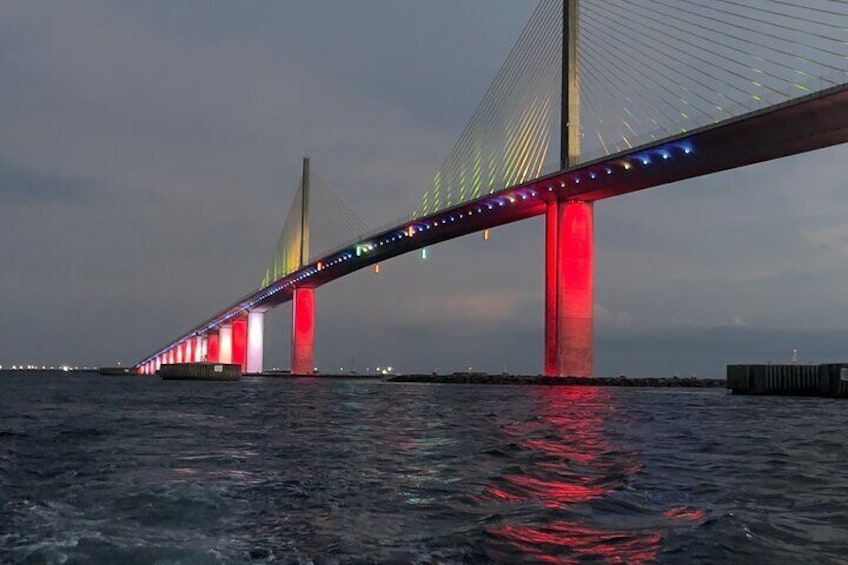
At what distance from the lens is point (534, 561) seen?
5.98 meters

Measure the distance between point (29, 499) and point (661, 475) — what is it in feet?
26.2

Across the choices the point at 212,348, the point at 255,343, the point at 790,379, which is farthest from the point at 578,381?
the point at 212,348

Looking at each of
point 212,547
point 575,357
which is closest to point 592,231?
point 575,357

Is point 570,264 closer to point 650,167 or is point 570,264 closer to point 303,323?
point 650,167

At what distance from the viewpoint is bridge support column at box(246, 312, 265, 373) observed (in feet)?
383

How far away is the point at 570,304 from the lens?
174ft

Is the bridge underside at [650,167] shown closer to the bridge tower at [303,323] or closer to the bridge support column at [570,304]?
the bridge support column at [570,304]

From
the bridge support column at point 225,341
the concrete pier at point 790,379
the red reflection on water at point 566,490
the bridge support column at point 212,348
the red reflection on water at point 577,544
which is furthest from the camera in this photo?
the bridge support column at point 212,348

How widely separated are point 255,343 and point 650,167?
80.7 metres

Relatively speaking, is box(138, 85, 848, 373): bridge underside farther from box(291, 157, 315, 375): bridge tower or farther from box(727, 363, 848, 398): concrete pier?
box(291, 157, 315, 375): bridge tower

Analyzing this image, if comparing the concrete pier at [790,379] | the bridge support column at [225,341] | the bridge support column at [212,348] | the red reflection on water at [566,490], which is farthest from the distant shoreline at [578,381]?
the bridge support column at [212,348]

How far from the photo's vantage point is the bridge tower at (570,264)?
53.0 m

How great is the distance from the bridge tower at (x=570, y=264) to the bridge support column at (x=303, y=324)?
150 feet

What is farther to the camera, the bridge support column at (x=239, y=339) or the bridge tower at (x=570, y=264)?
the bridge support column at (x=239, y=339)
